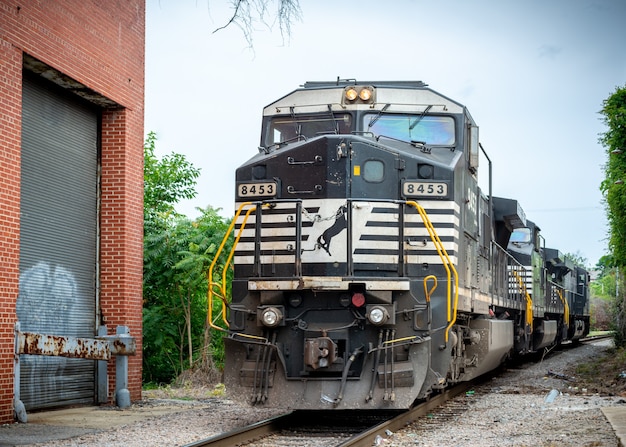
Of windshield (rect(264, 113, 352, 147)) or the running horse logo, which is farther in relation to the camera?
windshield (rect(264, 113, 352, 147))

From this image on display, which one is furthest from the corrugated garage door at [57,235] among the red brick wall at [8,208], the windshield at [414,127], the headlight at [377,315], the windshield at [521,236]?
the windshield at [521,236]

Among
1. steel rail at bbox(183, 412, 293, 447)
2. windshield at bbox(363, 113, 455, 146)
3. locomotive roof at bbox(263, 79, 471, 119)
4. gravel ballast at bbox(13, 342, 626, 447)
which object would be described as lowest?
gravel ballast at bbox(13, 342, 626, 447)

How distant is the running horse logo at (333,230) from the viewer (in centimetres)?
976

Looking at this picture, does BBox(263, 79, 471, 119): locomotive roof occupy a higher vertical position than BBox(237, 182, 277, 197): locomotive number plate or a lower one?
higher

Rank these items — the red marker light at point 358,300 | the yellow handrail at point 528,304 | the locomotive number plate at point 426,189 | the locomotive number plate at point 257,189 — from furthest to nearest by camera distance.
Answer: the yellow handrail at point 528,304 < the locomotive number plate at point 257,189 < the locomotive number plate at point 426,189 < the red marker light at point 358,300

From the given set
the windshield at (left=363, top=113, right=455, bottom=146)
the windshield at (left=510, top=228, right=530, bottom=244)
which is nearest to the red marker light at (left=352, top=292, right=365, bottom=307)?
the windshield at (left=363, top=113, right=455, bottom=146)

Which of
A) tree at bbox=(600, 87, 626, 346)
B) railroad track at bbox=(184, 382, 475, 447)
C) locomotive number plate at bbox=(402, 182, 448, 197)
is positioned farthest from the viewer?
tree at bbox=(600, 87, 626, 346)

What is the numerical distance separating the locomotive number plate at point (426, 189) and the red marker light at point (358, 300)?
1.32 meters

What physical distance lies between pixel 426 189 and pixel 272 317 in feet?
7.49

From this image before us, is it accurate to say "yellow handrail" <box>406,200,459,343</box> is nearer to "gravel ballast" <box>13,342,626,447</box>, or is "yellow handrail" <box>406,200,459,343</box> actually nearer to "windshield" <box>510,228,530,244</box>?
"gravel ballast" <box>13,342,626,447</box>

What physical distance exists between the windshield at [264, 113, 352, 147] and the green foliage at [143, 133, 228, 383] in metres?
5.65

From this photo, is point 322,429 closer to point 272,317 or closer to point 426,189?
point 272,317

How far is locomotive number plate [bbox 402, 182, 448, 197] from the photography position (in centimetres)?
1004

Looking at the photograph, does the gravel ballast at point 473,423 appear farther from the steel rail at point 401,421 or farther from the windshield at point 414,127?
the windshield at point 414,127
